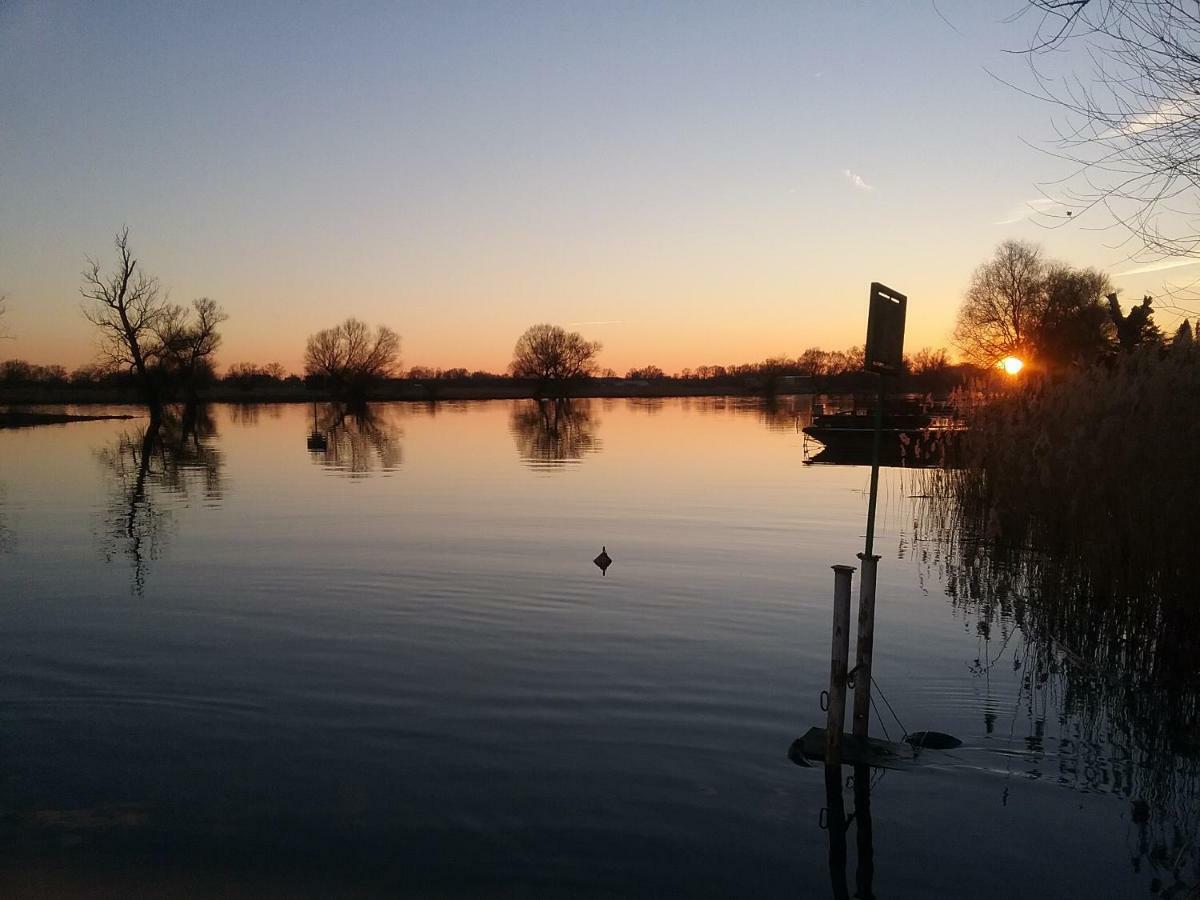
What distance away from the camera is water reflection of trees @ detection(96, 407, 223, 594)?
17.9m

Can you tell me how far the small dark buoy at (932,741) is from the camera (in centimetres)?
796

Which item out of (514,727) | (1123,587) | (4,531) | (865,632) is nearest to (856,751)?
(865,632)

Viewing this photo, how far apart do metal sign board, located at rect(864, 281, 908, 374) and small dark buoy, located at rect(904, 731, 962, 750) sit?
3.09 meters

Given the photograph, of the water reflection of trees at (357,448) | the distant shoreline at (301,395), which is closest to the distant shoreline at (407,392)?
the distant shoreline at (301,395)

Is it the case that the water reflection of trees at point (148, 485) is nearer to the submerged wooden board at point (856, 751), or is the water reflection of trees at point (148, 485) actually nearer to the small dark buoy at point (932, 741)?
the submerged wooden board at point (856, 751)

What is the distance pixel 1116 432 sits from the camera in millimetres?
10219

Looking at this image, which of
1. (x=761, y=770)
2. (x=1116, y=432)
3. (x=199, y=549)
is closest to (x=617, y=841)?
(x=761, y=770)

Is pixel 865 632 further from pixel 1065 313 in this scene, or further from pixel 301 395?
pixel 301 395

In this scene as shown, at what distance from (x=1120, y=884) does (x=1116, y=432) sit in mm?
5730

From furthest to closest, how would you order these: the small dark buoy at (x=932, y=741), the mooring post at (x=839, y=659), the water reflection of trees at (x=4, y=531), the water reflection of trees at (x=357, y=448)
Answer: the water reflection of trees at (x=357, y=448) → the water reflection of trees at (x=4, y=531) → the small dark buoy at (x=932, y=741) → the mooring post at (x=839, y=659)

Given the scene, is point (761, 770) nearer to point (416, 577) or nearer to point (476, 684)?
point (476, 684)

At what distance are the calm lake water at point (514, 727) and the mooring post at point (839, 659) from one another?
428mm

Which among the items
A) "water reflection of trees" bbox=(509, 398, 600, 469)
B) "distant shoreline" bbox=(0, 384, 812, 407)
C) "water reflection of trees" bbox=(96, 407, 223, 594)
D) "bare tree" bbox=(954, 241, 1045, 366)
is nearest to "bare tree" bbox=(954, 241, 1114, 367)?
"bare tree" bbox=(954, 241, 1045, 366)

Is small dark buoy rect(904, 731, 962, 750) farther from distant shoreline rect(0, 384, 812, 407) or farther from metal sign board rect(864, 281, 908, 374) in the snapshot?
distant shoreline rect(0, 384, 812, 407)
